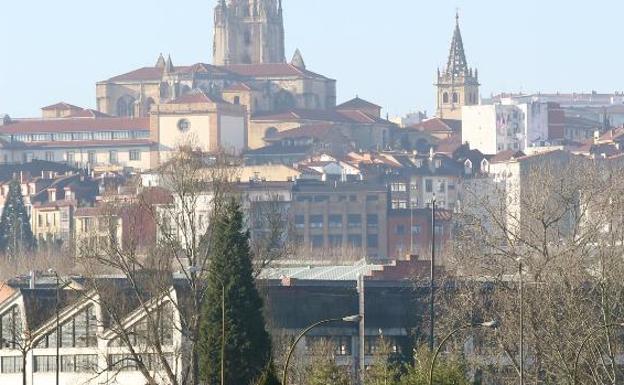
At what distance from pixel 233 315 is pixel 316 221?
350ft

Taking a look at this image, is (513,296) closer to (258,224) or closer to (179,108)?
(258,224)

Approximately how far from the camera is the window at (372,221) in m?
157

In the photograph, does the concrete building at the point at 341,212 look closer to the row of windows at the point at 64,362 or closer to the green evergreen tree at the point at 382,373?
the row of windows at the point at 64,362

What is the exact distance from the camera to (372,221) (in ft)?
518

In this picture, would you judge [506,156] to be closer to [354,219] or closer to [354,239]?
[354,219]

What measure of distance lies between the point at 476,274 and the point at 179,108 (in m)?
144

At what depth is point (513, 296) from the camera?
5419 centimetres

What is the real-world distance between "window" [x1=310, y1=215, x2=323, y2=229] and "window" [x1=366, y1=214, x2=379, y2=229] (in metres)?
2.42

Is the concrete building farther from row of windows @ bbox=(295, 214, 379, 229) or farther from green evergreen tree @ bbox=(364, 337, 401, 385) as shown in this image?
green evergreen tree @ bbox=(364, 337, 401, 385)

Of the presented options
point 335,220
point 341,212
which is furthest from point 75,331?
point 335,220

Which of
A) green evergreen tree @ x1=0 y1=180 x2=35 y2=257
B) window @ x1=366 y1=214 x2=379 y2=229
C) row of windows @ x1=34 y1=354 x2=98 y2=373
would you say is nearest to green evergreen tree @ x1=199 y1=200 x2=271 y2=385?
row of windows @ x1=34 y1=354 x2=98 y2=373

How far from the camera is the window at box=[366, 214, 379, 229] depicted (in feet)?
516

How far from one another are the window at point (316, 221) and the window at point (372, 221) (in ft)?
7.94

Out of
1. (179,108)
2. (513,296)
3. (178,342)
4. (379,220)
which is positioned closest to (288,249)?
(178,342)
